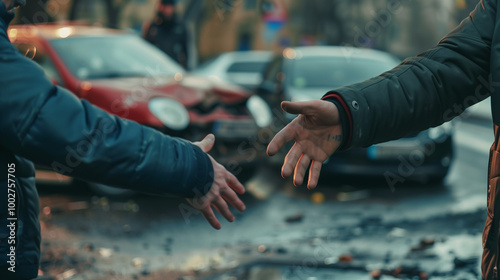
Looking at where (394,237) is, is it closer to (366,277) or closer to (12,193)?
(366,277)

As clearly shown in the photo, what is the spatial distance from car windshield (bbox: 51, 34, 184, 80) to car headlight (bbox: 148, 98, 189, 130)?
0.89m

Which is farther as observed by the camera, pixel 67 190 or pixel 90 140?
pixel 67 190

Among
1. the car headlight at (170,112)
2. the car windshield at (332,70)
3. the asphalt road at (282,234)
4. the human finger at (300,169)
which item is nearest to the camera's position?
the human finger at (300,169)

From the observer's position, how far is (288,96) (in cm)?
807

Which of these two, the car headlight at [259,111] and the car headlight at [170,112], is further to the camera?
the car headlight at [259,111]

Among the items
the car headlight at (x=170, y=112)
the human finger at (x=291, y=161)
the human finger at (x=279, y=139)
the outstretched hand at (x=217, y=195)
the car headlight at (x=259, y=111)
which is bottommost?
the car headlight at (x=259, y=111)

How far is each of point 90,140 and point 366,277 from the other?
9.21ft

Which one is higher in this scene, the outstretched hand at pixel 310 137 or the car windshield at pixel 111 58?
the outstretched hand at pixel 310 137

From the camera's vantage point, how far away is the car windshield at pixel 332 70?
8555 millimetres

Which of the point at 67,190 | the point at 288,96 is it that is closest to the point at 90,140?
the point at 67,190

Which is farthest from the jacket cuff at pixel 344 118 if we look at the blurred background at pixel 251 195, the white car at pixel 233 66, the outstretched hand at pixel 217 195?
the white car at pixel 233 66

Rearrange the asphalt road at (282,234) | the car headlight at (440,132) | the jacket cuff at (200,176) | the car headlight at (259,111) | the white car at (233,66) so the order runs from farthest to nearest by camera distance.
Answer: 1. the white car at (233,66)
2. the car headlight at (440,132)
3. the car headlight at (259,111)
4. the asphalt road at (282,234)
5. the jacket cuff at (200,176)

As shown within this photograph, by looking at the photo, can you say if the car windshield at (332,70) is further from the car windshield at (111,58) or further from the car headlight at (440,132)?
the car windshield at (111,58)

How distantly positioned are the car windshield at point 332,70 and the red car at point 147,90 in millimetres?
1415
